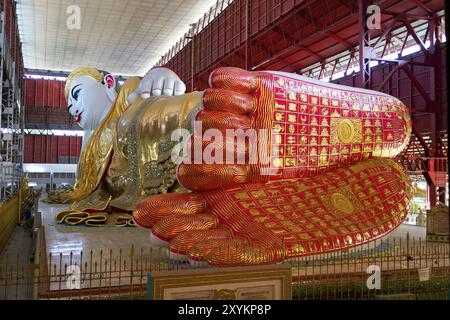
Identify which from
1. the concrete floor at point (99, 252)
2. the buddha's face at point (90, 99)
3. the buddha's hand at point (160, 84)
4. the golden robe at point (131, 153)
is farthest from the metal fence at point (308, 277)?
the buddha's face at point (90, 99)

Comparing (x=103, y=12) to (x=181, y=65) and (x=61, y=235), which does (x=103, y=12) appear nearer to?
(x=181, y=65)

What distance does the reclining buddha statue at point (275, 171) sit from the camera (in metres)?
3.84

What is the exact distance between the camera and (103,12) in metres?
14.6

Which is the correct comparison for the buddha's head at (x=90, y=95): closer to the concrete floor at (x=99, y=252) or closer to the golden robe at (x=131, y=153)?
the golden robe at (x=131, y=153)

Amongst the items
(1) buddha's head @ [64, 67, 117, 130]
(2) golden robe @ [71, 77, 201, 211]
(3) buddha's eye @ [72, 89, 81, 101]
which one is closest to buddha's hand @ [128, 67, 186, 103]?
(2) golden robe @ [71, 77, 201, 211]

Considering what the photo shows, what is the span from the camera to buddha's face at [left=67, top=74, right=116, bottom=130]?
8.32 m

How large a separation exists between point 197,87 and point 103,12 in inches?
175

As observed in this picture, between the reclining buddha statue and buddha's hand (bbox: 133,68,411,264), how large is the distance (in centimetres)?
1

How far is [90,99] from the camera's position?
8320 mm

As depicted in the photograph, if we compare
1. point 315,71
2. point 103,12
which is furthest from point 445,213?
point 103,12

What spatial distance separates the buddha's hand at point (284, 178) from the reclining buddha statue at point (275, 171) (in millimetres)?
10

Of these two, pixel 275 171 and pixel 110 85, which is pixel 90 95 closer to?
pixel 110 85

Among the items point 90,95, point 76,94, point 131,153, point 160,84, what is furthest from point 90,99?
point 131,153

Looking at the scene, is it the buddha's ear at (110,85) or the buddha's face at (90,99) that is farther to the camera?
the buddha's ear at (110,85)
